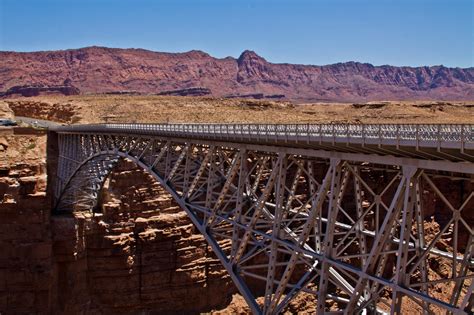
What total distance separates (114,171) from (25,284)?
8638 mm

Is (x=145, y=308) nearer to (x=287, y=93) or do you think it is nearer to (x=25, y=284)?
(x=25, y=284)

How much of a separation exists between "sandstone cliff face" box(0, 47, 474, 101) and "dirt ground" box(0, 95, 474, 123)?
52.8m

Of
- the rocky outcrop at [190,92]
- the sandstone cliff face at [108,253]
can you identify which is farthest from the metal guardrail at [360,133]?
the rocky outcrop at [190,92]

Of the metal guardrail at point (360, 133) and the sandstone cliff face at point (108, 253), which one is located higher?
the metal guardrail at point (360, 133)

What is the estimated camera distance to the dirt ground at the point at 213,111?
57625 millimetres

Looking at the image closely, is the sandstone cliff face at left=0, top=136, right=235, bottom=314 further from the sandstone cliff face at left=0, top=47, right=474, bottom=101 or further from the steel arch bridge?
the sandstone cliff face at left=0, top=47, right=474, bottom=101

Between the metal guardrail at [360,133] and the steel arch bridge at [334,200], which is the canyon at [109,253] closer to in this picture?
the steel arch bridge at [334,200]

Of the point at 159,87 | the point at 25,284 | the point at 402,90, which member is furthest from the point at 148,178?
the point at 402,90

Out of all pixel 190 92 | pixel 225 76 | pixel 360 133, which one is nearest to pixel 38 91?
pixel 190 92

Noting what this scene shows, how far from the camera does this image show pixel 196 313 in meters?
36.9

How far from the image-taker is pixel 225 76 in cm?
15325

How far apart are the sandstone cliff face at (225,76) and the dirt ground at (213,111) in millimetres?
52841

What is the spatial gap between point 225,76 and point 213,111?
91.6 meters

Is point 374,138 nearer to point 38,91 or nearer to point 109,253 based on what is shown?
point 109,253
